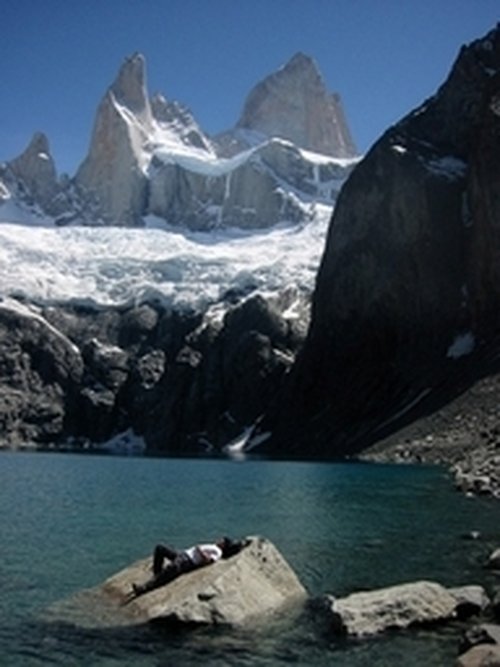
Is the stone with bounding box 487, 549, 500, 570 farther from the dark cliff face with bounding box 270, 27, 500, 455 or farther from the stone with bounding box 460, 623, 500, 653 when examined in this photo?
the dark cliff face with bounding box 270, 27, 500, 455

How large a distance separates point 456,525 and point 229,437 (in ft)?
474

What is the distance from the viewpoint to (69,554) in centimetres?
3328

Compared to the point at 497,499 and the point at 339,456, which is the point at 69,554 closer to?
the point at 497,499

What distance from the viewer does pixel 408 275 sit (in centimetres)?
15362

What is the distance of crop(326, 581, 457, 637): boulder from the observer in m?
21.4

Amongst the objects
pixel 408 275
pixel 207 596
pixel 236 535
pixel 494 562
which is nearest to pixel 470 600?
pixel 207 596

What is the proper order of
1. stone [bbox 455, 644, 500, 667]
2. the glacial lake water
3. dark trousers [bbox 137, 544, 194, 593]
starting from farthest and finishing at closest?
dark trousers [bbox 137, 544, 194, 593]
the glacial lake water
stone [bbox 455, 644, 500, 667]

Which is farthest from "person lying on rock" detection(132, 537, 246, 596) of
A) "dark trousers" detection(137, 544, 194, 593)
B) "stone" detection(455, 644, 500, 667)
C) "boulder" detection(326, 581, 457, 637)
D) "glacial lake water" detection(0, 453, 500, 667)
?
"stone" detection(455, 644, 500, 667)

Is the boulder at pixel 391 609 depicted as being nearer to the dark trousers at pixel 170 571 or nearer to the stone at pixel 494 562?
the dark trousers at pixel 170 571

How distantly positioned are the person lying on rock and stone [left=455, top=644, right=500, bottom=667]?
8.94m

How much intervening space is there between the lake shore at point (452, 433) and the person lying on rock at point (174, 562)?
60021mm

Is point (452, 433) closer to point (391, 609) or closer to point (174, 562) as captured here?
point (174, 562)

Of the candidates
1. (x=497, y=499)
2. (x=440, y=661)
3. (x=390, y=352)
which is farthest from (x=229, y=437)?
(x=440, y=661)

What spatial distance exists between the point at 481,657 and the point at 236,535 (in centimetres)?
2230
